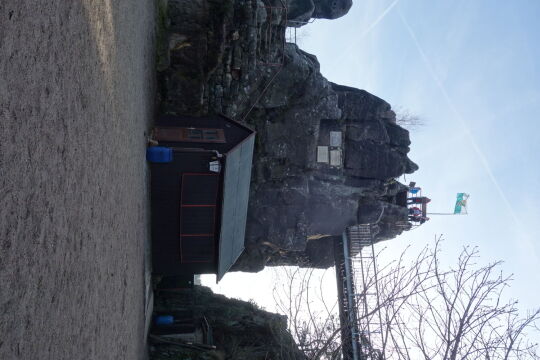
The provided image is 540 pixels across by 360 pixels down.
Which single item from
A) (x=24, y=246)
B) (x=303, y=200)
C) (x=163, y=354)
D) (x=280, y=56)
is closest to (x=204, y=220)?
(x=163, y=354)

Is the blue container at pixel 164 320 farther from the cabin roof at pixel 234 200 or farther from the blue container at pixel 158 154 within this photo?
the blue container at pixel 158 154

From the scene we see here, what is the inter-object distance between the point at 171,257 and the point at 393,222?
12035 millimetres

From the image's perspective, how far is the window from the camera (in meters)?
14.5

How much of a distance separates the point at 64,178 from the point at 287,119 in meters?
14.0

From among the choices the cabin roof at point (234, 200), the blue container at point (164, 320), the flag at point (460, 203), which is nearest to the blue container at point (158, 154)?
the cabin roof at point (234, 200)

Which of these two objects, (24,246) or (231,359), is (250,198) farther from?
(24,246)

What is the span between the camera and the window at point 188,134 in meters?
14.5

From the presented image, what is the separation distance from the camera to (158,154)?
1368 centimetres

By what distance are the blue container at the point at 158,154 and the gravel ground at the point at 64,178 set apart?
3.20 m

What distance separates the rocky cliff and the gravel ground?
6478mm

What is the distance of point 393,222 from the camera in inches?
891

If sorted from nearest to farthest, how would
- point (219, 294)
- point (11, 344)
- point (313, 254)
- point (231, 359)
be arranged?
point (11, 344)
point (231, 359)
point (219, 294)
point (313, 254)

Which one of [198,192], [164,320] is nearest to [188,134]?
[198,192]

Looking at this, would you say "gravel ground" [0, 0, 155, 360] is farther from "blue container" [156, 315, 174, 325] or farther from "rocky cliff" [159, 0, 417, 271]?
"rocky cliff" [159, 0, 417, 271]
